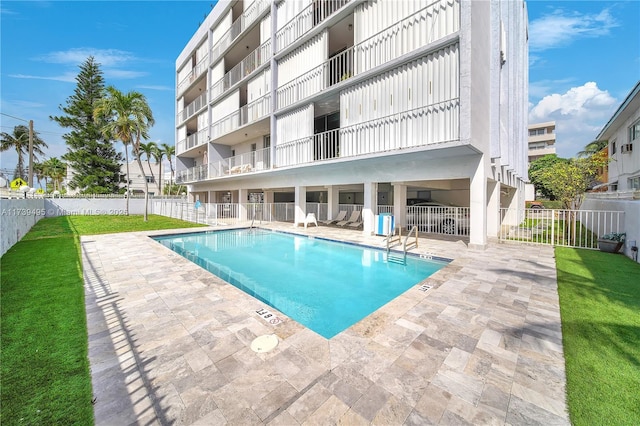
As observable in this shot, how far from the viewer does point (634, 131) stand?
14.8 meters

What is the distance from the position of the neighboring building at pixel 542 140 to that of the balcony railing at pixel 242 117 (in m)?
62.7

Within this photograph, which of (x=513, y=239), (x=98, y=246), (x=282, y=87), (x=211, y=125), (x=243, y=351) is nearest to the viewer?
(x=243, y=351)

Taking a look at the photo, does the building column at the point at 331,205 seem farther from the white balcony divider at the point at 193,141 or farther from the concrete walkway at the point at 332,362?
the white balcony divider at the point at 193,141

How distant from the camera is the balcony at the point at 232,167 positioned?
1664cm

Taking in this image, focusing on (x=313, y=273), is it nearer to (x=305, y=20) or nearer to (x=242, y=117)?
(x=305, y=20)

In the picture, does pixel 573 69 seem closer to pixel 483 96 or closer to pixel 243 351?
pixel 483 96

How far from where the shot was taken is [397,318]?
12.6 feet

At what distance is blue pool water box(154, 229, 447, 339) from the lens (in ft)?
16.6

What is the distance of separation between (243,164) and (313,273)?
13.5 m

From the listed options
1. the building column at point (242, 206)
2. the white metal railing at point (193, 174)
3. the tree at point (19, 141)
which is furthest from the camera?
the tree at point (19, 141)

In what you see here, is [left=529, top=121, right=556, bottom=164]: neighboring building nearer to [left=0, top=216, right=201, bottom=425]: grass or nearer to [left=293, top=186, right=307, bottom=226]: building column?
[left=293, top=186, right=307, bottom=226]: building column

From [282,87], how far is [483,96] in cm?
937

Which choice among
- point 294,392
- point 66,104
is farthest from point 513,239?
point 66,104

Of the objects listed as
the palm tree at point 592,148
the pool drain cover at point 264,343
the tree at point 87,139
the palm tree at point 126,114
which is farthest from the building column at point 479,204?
the tree at point 87,139
